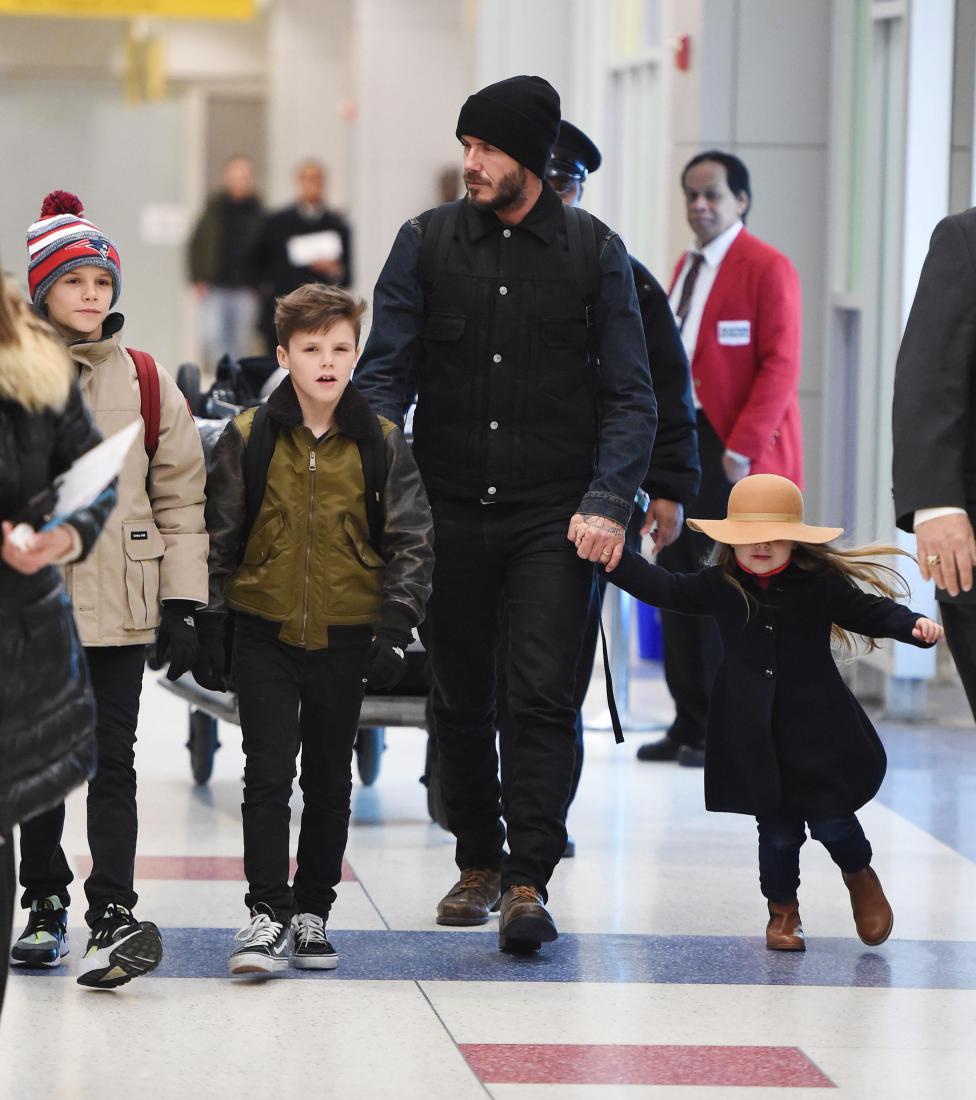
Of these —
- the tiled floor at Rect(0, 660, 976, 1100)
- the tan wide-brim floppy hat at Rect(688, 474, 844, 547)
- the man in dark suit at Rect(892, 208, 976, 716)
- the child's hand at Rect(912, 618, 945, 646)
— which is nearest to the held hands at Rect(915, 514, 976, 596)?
the man in dark suit at Rect(892, 208, 976, 716)

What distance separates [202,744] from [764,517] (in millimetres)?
2827

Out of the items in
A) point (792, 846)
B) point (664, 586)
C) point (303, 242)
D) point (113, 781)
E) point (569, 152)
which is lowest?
point (792, 846)

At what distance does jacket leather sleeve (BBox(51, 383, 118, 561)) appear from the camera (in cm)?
389

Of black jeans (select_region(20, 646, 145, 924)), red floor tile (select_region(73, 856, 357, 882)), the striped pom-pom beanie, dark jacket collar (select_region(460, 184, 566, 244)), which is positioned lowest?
red floor tile (select_region(73, 856, 357, 882))

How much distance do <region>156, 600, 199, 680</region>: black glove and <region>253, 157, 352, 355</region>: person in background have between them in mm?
15033

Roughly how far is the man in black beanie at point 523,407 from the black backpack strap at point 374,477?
0.74ft

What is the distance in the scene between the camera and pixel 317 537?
513cm

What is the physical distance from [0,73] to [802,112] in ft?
71.7

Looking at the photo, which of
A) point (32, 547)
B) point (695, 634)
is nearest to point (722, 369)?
point (695, 634)

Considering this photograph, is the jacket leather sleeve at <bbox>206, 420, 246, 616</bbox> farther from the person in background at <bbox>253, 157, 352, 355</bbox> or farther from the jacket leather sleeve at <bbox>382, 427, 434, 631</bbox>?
the person in background at <bbox>253, 157, 352, 355</bbox>

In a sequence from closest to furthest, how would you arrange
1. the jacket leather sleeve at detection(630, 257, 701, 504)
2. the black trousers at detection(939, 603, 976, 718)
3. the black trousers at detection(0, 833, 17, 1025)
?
1. the black trousers at detection(0, 833, 17, 1025)
2. the black trousers at detection(939, 603, 976, 718)
3. the jacket leather sleeve at detection(630, 257, 701, 504)

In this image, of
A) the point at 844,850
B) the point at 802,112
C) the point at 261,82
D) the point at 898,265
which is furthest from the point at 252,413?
the point at 261,82

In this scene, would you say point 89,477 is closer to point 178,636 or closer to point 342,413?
point 178,636

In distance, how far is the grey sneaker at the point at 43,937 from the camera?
5.15 m
